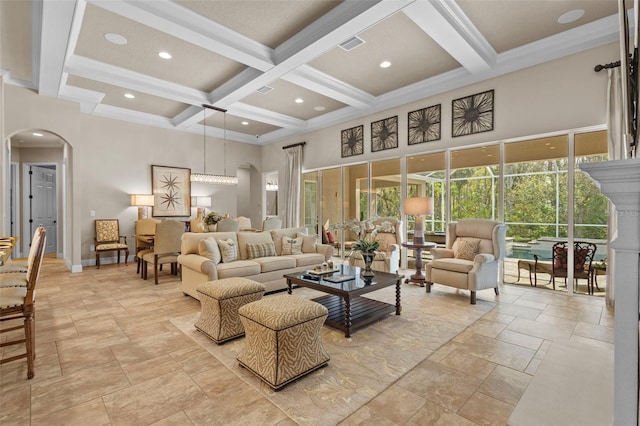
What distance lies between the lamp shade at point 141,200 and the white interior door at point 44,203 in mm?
3243

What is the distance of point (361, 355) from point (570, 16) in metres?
4.51

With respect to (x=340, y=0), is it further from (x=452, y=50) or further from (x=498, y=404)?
(x=498, y=404)

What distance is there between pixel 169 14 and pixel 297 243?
3.51 metres

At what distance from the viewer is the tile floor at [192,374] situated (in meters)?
1.88

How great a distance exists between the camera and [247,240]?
15.9ft

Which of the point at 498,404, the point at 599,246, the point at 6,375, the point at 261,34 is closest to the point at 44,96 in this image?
the point at 261,34

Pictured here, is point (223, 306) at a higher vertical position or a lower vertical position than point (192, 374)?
higher

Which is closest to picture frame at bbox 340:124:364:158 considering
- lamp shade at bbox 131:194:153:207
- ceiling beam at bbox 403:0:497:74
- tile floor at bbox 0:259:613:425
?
ceiling beam at bbox 403:0:497:74

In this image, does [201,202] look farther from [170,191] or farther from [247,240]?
[247,240]

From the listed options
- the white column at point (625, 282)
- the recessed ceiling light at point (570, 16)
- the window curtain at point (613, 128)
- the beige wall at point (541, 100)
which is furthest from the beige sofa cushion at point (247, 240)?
the recessed ceiling light at point (570, 16)

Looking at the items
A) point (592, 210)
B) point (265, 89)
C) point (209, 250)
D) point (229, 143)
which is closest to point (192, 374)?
point (209, 250)

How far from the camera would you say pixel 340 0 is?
338cm

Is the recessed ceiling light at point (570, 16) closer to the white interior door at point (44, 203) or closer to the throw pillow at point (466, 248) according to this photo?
the throw pillow at point (466, 248)

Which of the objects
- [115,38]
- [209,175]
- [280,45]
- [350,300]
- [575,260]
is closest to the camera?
[350,300]
